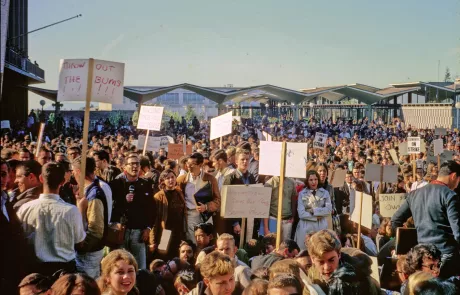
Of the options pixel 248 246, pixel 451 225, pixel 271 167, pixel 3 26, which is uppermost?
pixel 3 26

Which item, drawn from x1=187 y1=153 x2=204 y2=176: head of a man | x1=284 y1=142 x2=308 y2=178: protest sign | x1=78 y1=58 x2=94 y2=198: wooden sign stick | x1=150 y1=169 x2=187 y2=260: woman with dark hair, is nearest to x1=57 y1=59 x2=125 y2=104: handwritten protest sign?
x1=78 y1=58 x2=94 y2=198: wooden sign stick

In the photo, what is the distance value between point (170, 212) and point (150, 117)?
473 centimetres

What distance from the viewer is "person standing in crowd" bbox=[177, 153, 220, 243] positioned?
7.09m

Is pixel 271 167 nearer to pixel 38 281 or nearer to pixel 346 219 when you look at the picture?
pixel 346 219

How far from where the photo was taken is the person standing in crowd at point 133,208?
6.45 m

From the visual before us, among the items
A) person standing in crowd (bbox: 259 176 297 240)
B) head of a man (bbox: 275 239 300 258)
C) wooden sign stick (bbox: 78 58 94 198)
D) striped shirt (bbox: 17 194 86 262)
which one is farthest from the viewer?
person standing in crowd (bbox: 259 176 297 240)

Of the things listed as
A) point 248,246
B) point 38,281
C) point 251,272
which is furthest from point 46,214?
point 248,246

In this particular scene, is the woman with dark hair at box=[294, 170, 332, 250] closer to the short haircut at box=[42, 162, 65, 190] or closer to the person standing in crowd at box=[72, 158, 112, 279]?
the person standing in crowd at box=[72, 158, 112, 279]

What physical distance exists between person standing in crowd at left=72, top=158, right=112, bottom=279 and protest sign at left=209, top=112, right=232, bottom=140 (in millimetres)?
5728

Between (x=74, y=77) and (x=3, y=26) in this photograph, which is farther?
(x=74, y=77)

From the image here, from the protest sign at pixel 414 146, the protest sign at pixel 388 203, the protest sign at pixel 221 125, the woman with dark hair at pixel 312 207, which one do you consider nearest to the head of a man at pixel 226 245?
the woman with dark hair at pixel 312 207

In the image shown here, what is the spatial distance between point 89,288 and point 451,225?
3.42 m

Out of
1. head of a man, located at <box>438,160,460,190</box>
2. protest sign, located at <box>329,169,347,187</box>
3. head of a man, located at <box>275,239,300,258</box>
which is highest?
head of a man, located at <box>438,160,460,190</box>

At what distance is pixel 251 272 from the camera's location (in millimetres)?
4680
